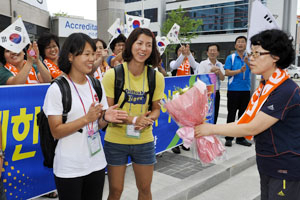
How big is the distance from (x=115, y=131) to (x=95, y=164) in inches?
18.9

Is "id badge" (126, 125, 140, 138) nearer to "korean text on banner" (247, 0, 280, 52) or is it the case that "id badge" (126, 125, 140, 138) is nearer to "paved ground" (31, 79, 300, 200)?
"paved ground" (31, 79, 300, 200)

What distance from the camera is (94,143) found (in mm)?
2098

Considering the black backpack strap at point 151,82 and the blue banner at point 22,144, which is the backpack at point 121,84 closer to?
the black backpack strap at point 151,82

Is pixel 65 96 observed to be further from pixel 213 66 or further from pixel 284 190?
pixel 213 66

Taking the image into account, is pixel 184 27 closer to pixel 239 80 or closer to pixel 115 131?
pixel 239 80

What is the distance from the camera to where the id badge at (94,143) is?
2.05 meters

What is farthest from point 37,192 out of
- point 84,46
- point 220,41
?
point 220,41

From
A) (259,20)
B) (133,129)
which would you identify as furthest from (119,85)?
(259,20)

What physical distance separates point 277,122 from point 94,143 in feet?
4.55

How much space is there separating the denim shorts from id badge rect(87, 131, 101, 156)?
0.35 meters

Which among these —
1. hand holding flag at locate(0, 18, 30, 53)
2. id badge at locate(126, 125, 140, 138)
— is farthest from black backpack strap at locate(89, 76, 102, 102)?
hand holding flag at locate(0, 18, 30, 53)

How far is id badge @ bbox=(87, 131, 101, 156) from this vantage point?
6.72ft

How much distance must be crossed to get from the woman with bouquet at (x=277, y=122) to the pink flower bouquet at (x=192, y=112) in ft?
0.23

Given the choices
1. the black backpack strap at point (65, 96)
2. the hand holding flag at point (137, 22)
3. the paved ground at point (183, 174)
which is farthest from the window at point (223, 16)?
the black backpack strap at point (65, 96)
